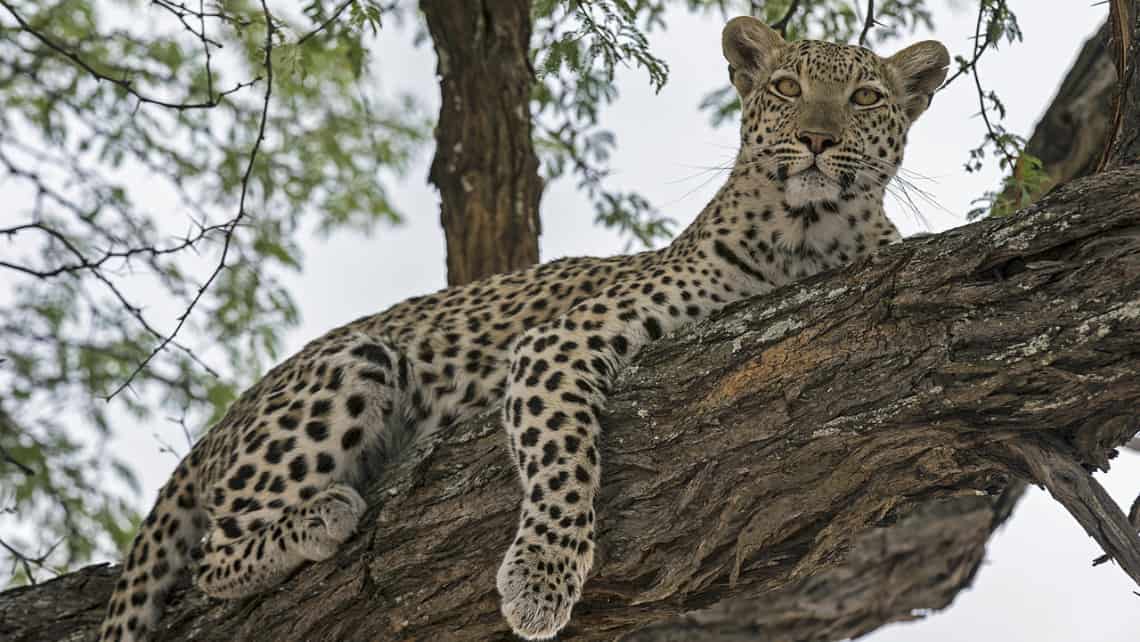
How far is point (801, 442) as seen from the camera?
491cm

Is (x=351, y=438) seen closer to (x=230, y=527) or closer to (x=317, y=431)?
(x=317, y=431)

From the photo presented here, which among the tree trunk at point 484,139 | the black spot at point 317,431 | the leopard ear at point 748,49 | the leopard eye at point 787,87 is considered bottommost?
the black spot at point 317,431

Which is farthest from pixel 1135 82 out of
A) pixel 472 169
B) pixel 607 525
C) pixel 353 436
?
pixel 472 169

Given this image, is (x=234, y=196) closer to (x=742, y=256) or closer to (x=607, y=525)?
(x=742, y=256)

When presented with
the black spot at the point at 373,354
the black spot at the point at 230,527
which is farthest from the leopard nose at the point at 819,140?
the black spot at the point at 230,527

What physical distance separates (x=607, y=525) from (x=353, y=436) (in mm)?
1534

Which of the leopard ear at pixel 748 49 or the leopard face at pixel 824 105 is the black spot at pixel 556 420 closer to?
the leopard face at pixel 824 105

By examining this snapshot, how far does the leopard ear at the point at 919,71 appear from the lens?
670cm

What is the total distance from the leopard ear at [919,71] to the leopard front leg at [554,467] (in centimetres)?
195

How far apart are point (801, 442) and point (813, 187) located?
1569 millimetres

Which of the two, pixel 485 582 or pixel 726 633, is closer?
pixel 485 582

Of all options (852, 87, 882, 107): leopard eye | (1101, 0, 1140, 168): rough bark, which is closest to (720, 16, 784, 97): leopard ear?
(852, 87, 882, 107): leopard eye

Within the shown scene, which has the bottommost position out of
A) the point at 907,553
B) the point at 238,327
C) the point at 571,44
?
the point at 907,553

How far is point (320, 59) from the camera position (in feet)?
35.7
